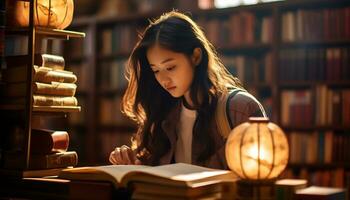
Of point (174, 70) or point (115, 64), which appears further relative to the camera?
point (115, 64)

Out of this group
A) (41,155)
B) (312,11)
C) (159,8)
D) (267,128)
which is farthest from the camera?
(159,8)

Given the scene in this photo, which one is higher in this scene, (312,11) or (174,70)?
(312,11)

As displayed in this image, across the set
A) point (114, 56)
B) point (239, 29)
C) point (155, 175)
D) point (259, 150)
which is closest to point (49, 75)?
point (155, 175)

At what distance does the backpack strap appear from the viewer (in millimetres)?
1793

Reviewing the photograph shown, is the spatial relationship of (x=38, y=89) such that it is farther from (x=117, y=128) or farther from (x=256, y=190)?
(x=117, y=128)

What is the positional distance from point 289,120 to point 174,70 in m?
2.57

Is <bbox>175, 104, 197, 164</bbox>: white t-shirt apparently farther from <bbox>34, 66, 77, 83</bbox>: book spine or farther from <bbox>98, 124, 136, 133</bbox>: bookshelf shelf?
<bbox>98, 124, 136, 133</bbox>: bookshelf shelf

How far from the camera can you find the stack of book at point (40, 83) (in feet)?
5.56

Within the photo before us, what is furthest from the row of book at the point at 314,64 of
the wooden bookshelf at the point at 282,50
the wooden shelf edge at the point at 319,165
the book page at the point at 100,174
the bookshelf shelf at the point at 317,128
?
the book page at the point at 100,174

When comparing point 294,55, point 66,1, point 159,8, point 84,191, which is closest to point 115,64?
point 159,8

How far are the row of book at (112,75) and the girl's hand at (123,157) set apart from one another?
3.39 meters

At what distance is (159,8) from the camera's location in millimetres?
4945

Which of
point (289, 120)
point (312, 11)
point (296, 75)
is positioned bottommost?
point (289, 120)

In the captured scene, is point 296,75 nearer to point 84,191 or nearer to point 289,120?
point 289,120
